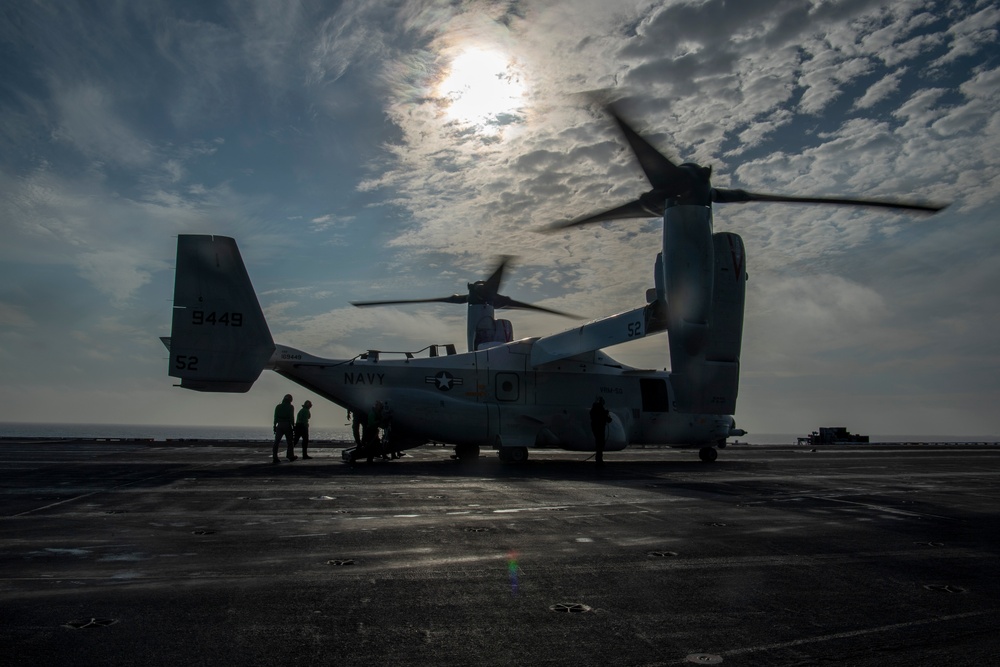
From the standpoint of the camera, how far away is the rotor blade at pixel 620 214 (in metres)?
21.6

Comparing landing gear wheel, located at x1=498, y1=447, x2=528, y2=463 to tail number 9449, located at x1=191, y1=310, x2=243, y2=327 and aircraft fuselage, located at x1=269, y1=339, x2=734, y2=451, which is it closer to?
aircraft fuselage, located at x1=269, y1=339, x2=734, y2=451

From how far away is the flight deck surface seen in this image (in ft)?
13.7

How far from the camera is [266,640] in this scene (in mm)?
4203

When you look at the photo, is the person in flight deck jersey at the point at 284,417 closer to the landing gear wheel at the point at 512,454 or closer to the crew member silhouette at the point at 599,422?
the landing gear wheel at the point at 512,454

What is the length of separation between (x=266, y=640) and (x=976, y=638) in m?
4.69

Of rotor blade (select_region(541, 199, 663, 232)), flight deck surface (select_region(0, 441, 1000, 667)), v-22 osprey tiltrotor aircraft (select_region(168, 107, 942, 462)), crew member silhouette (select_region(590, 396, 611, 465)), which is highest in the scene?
rotor blade (select_region(541, 199, 663, 232))

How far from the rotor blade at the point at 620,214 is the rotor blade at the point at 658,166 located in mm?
996

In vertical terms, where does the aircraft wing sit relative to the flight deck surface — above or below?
above

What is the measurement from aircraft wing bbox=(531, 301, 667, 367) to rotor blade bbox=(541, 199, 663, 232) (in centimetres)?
303

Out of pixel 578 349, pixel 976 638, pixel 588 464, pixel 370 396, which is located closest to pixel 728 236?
pixel 578 349

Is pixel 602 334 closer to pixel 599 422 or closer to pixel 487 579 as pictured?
pixel 599 422

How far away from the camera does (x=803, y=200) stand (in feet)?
68.7

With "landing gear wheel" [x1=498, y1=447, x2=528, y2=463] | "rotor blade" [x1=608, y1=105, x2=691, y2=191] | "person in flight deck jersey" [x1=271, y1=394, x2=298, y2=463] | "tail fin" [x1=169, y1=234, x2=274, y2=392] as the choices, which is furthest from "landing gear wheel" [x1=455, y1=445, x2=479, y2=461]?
"rotor blade" [x1=608, y1=105, x2=691, y2=191]

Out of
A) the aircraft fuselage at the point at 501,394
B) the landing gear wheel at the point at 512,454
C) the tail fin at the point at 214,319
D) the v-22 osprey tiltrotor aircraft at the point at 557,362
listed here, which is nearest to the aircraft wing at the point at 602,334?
the v-22 osprey tiltrotor aircraft at the point at 557,362
